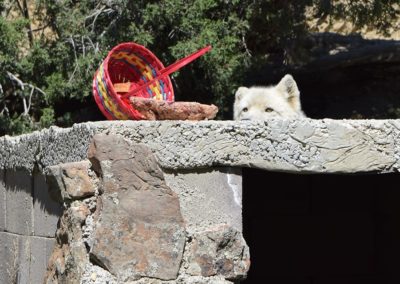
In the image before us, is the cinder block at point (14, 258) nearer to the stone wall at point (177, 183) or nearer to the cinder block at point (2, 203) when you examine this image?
the cinder block at point (2, 203)

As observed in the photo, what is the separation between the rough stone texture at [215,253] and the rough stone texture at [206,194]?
0.08 metres

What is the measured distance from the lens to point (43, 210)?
4.50 meters

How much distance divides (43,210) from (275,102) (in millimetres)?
2216

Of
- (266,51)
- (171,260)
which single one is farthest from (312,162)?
(266,51)

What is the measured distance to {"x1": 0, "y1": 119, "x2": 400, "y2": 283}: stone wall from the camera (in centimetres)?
353

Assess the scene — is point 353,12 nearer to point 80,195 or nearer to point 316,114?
point 316,114

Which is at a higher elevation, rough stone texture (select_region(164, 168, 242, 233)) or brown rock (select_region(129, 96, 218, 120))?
brown rock (select_region(129, 96, 218, 120))

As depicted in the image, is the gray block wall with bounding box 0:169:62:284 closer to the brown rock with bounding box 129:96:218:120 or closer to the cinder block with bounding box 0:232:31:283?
the cinder block with bounding box 0:232:31:283

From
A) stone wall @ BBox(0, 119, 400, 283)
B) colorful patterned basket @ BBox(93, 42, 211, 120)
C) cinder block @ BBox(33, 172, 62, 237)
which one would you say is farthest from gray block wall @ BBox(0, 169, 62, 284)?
colorful patterned basket @ BBox(93, 42, 211, 120)

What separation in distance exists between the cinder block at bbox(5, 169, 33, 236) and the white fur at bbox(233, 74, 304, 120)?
178cm

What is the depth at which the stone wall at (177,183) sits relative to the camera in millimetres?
3525

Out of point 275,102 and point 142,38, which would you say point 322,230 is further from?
point 142,38

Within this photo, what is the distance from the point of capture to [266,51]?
34.1 ft

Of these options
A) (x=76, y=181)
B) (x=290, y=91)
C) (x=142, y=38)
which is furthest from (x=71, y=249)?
(x=142, y=38)
